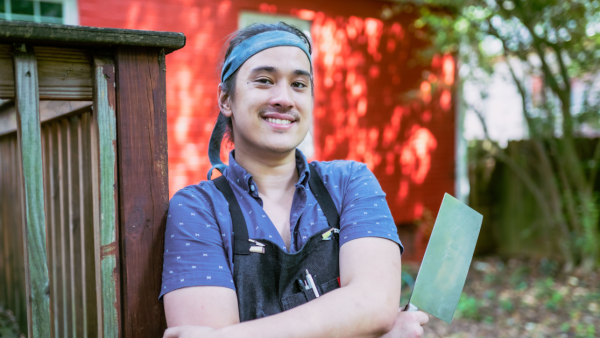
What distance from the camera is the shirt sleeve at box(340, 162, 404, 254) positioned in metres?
1.57

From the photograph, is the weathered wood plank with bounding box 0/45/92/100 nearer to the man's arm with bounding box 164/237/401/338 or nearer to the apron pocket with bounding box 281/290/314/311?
the man's arm with bounding box 164/237/401/338

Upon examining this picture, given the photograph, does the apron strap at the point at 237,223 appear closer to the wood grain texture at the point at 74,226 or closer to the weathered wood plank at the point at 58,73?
the weathered wood plank at the point at 58,73

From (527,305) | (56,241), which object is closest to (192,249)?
(56,241)

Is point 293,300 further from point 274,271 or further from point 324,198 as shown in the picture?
point 324,198

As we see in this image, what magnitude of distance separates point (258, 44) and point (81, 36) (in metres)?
0.60

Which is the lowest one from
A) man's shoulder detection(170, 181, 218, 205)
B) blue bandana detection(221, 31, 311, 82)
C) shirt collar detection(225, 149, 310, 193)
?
man's shoulder detection(170, 181, 218, 205)

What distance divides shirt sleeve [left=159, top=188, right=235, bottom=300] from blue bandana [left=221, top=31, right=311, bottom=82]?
54 centimetres

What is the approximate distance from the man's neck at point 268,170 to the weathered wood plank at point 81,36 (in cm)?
49

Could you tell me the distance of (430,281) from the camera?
5.74 ft

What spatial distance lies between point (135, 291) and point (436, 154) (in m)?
6.61

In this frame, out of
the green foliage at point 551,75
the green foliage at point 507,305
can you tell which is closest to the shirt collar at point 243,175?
the green foliage at point 507,305

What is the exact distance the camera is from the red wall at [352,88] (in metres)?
5.46

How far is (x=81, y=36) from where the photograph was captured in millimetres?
1344

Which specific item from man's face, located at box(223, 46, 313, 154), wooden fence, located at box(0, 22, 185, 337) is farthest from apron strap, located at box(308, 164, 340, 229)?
wooden fence, located at box(0, 22, 185, 337)
